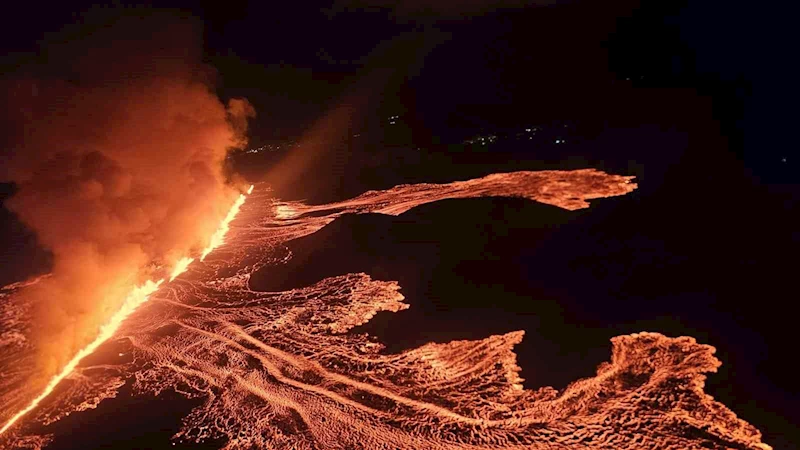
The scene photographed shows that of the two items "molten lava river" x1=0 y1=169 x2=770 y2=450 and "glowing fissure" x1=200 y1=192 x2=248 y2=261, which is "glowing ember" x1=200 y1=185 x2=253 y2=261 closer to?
"glowing fissure" x1=200 y1=192 x2=248 y2=261

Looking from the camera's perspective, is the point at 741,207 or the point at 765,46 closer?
the point at 741,207

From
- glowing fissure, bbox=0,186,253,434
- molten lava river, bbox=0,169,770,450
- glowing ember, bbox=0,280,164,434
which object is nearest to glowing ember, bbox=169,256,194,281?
glowing fissure, bbox=0,186,253,434

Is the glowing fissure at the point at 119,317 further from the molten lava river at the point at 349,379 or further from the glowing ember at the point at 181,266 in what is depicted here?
the molten lava river at the point at 349,379

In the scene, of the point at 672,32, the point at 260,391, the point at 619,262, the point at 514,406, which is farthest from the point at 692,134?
the point at 260,391

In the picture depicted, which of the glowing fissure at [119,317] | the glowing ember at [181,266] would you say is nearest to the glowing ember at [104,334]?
the glowing fissure at [119,317]

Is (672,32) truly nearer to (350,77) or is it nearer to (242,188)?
(242,188)

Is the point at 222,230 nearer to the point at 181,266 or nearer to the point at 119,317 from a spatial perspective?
the point at 181,266

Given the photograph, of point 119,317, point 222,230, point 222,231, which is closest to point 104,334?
point 119,317
